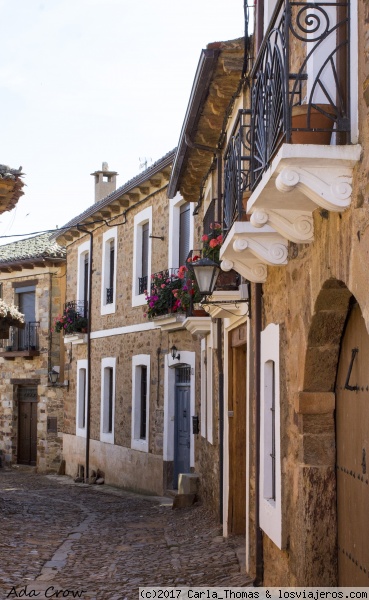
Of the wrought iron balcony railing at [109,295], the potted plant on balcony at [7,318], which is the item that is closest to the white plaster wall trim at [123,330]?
the wrought iron balcony railing at [109,295]

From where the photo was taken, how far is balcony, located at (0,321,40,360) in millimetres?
23984

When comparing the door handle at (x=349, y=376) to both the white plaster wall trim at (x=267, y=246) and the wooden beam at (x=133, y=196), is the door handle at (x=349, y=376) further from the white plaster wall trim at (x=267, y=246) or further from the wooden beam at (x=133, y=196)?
the wooden beam at (x=133, y=196)

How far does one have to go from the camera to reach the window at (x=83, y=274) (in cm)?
2133

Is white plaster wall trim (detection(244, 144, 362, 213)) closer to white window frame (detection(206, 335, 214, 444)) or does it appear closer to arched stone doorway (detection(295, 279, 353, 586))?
arched stone doorway (detection(295, 279, 353, 586))

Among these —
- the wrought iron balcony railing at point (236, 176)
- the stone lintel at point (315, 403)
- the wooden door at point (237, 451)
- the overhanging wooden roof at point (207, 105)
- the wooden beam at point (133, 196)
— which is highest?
the wooden beam at point (133, 196)

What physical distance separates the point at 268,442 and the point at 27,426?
18.6m

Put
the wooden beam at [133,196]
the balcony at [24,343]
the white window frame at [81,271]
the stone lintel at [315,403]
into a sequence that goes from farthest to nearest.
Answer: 1. the balcony at [24,343]
2. the white window frame at [81,271]
3. the wooden beam at [133,196]
4. the stone lintel at [315,403]

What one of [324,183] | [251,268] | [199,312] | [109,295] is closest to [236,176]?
[251,268]

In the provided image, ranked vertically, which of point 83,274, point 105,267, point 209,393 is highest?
point 83,274

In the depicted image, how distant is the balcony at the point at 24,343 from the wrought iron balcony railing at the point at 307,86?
19.3 meters

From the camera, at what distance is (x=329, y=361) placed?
17.7ft

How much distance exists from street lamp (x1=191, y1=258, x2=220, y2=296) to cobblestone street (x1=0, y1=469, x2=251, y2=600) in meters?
2.72

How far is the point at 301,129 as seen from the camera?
4.25 metres

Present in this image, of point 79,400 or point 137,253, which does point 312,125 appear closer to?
point 137,253
